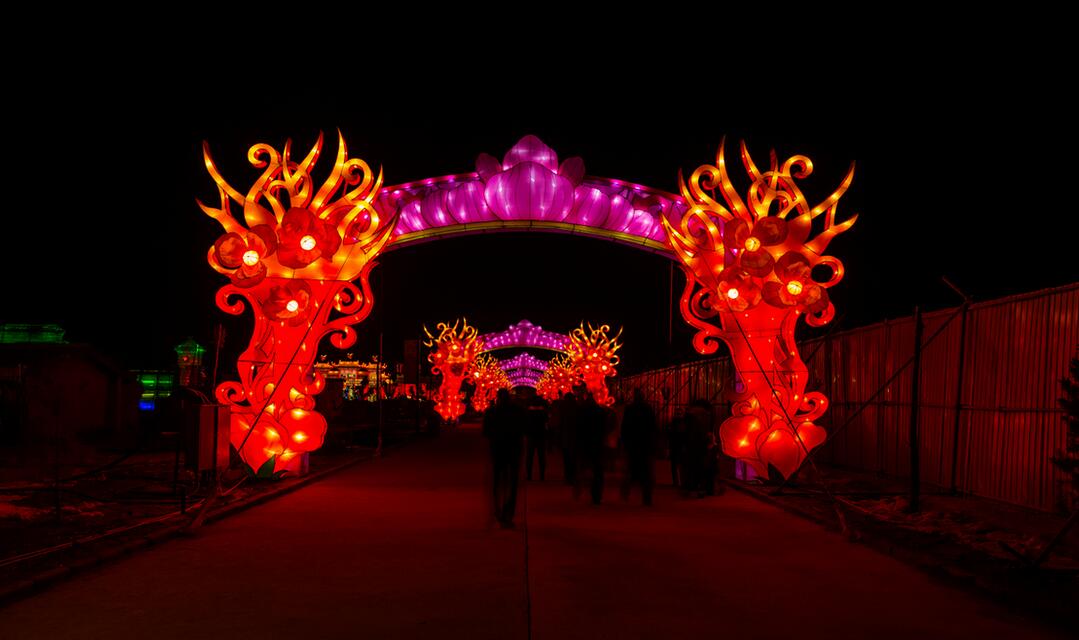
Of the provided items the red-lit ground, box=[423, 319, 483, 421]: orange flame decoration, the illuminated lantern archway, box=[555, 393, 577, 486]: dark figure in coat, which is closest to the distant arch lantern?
box=[555, 393, 577, 486]: dark figure in coat

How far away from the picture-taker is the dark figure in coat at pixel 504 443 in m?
12.2

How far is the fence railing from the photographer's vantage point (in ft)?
40.6

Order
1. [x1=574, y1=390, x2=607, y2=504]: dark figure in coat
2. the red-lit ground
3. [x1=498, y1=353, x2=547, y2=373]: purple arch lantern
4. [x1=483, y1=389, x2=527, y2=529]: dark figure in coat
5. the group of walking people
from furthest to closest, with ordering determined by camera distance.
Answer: [x1=498, y1=353, x2=547, y2=373]: purple arch lantern, [x1=574, y1=390, x2=607, y2=504]: dark figure in coat, the group of walking people, [x1=483, y1=389, x2=527, y2=529]: dark figure in coat, the red-lit ground

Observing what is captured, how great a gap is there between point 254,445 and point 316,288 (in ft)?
9.14

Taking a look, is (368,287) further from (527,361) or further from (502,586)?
(527,361)

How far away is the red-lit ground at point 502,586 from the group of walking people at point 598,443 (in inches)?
32.8

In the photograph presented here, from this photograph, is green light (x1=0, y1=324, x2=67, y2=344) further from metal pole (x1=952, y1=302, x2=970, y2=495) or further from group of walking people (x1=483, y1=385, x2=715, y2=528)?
metal pole (x1=952, y1=302, x2=970, y2=495)

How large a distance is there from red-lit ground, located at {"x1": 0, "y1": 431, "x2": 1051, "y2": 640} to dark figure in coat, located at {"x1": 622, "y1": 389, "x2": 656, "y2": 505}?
74.9 inches

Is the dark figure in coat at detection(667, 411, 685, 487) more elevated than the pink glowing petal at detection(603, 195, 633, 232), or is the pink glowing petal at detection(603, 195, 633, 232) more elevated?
the pink glowing petal at detection(603, 195, 633, 232)

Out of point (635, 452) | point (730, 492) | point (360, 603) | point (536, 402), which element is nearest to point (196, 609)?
point (360, 603)

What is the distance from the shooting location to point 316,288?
16516mm

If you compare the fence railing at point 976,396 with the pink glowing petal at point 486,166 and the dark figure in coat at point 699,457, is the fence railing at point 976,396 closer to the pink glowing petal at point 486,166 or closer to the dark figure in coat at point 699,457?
the dark figure in coat at point 699,457

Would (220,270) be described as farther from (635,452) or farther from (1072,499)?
(1072,499)

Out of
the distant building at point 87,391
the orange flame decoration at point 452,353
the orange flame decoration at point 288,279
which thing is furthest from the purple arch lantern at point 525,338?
the orange flame decoration at point 288,279
